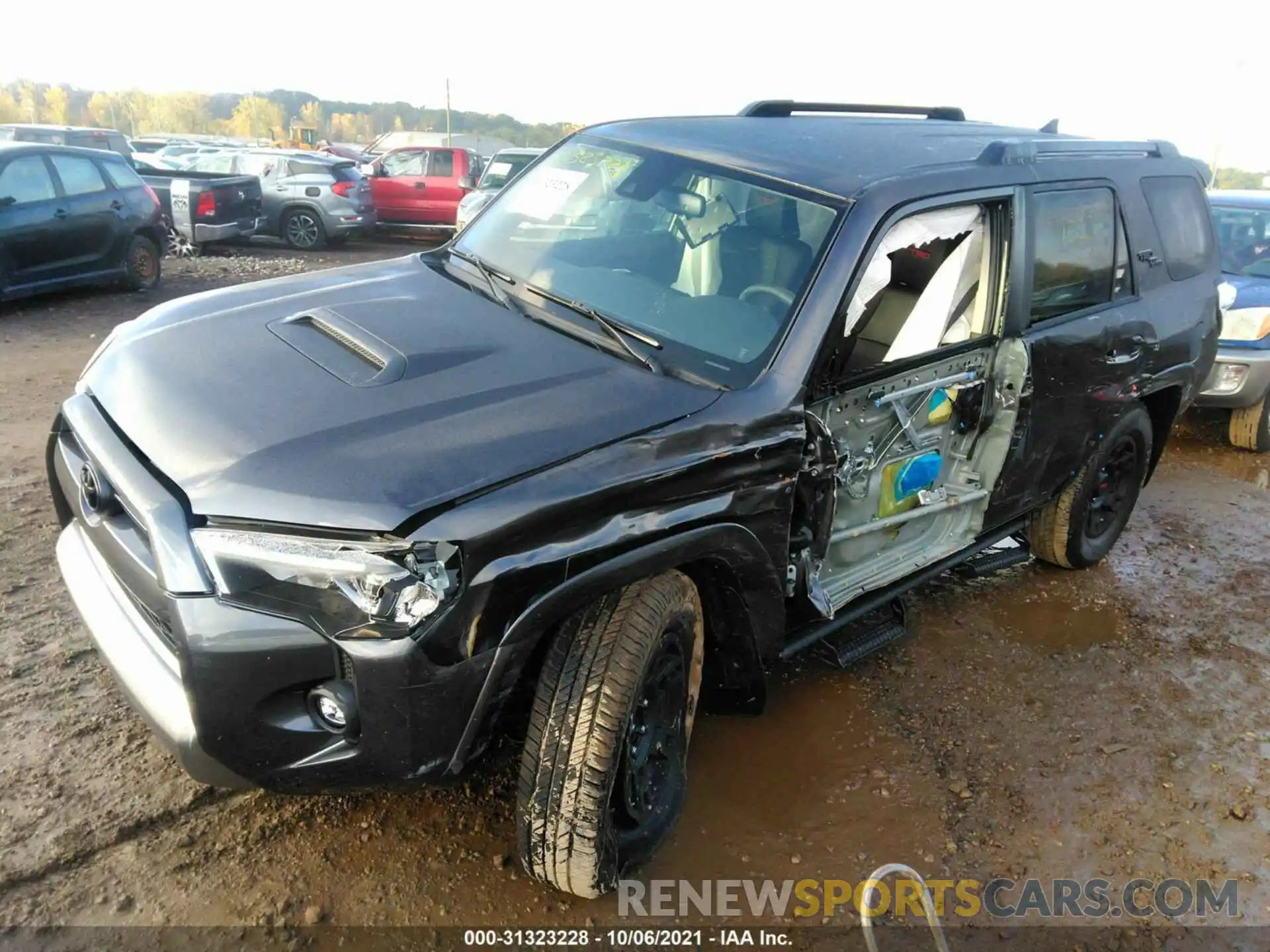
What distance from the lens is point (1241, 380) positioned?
690 cm

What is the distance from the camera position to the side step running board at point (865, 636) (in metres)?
3.48

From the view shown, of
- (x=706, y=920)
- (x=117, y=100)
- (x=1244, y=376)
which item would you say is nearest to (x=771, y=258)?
(x=706, y=920)

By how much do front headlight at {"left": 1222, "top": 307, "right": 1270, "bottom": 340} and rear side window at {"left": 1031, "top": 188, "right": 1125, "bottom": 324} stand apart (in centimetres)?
358

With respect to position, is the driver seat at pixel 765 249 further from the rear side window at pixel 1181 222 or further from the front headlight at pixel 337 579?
the rear side window at pixel 1181 222

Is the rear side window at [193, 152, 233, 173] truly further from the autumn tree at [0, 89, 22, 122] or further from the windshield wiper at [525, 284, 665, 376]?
the autumn tree at [0, 89, 22, 122]

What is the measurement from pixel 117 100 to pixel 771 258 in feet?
306

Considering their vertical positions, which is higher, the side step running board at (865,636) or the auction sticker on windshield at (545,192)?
the auction sticker on windshield at (545,192)

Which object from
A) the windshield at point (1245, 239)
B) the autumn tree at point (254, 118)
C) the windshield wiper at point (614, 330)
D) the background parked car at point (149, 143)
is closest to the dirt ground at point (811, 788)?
the windshield wiper at point (614, 330)

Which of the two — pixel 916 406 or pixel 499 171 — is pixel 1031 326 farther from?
pixel 499 171

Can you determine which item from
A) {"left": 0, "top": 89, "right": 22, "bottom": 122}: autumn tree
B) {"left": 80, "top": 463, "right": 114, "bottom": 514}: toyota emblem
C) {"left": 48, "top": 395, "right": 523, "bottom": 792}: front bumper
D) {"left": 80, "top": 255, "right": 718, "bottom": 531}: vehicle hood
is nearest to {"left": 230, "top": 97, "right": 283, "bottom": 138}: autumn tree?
{"left": 0, "top": 89, "right": 22, "bottom": 122}: autumn tree

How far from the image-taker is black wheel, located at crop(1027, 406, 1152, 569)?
451 cm

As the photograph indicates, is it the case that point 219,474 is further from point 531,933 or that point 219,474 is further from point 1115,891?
point 1115,891

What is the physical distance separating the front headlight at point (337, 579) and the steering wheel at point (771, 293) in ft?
4.56

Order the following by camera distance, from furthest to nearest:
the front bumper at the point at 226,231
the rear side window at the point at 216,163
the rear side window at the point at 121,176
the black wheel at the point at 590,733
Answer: the rear side window at the point at 216,163 < the front bumper at the point at 226,231 < the rear side window at the point at 121,176 < the black wheel at the point at 590,733
